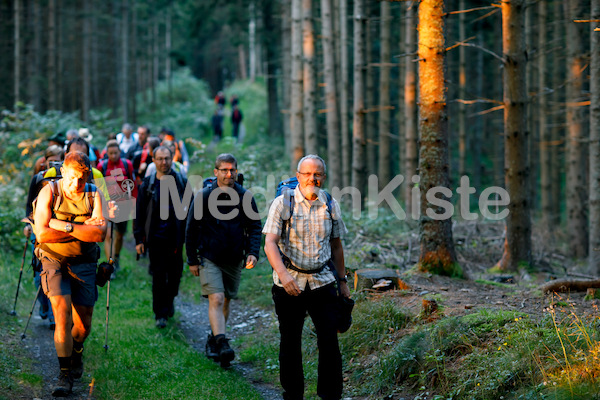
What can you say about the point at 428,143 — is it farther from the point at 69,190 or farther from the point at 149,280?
the point at 149,280

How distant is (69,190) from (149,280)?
19.4 feet

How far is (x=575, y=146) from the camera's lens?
1584 centimetres

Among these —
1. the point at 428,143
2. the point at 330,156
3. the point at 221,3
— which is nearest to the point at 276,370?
the point at 428,143

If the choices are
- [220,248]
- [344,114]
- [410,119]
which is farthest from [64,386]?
[344,114]

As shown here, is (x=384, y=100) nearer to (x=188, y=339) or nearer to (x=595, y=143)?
(x=595, y=143)

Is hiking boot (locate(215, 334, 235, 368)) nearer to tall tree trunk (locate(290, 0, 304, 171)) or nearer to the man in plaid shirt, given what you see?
the man in plaid shirt

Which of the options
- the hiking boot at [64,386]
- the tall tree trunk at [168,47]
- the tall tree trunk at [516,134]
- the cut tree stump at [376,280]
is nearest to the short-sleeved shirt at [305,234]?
the hiking boot at [64,386]

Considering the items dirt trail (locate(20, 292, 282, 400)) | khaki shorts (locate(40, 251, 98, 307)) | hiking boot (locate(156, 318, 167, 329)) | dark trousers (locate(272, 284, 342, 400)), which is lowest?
dirt trail (locate(20, 292, 282, 400))

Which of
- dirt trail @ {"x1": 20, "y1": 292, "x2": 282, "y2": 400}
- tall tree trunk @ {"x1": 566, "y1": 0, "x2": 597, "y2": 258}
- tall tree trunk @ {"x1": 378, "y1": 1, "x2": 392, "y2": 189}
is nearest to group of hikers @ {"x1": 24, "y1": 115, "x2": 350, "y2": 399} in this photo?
dirt trail @ {"x1": 20, "y1": 292, "x2": 282, "y2": 400}

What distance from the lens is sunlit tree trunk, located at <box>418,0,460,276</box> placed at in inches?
342

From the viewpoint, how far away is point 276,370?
7223 millimetres

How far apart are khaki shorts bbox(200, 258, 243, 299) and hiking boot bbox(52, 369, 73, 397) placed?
180 centimetres

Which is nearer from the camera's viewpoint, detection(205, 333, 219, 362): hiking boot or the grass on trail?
the grass on trail

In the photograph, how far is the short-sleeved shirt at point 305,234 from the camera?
17.5 ft
